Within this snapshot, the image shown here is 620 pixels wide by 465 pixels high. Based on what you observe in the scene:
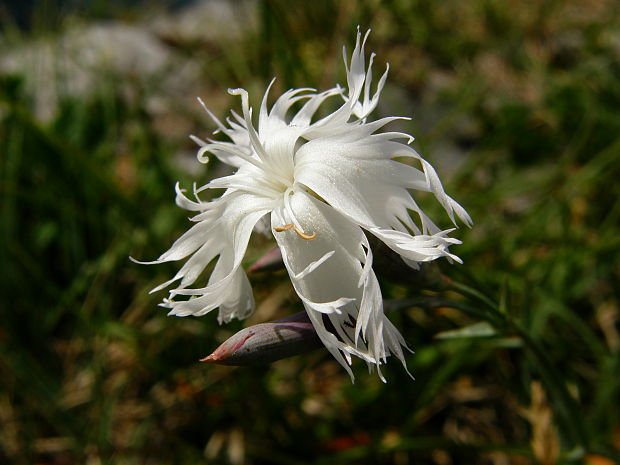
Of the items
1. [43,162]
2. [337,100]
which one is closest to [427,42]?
[337,100]

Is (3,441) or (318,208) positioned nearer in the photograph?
(318,208)

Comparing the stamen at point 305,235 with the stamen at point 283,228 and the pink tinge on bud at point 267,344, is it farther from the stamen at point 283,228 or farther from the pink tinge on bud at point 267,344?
the pink tinge on bud at point 267,344

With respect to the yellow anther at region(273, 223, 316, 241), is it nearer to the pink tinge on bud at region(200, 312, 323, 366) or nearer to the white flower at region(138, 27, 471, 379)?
the white flower at region(138, 27, 471, 379)

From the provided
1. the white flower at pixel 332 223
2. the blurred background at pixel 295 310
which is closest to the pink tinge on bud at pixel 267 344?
the white flower at pixel 332 223

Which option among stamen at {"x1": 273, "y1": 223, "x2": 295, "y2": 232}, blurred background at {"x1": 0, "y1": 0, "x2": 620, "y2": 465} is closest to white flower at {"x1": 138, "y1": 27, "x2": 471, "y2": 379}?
stamen at {"x1": 273, "y1": 223, "x2": 295, "y2": 232}

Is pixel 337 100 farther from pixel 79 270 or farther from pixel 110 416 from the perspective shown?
pixel 110 416

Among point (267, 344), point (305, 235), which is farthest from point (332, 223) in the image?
point (267, 344)
